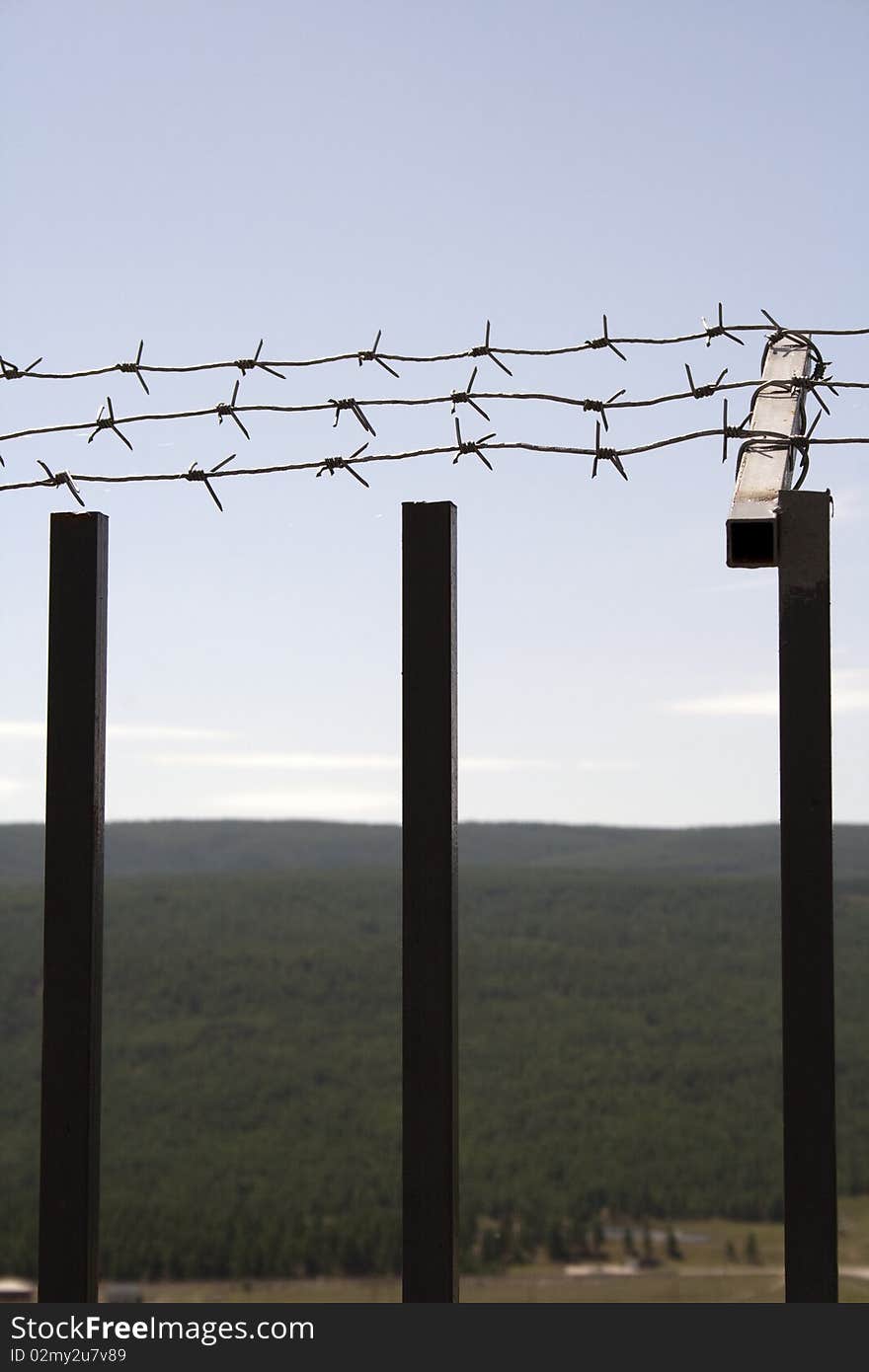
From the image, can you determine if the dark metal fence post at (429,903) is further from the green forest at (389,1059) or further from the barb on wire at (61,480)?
the green forest at (389,1059)

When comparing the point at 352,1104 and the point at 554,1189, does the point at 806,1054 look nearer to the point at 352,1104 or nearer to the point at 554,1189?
the point at 554,1189

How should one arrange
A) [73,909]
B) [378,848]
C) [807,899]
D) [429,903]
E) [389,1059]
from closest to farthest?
1. [807,899]
2. [429,903]
3. [73,909]
4. [389,1059]
5. [378,848]

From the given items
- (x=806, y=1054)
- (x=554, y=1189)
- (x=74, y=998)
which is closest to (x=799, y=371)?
(x=806, y=1054)

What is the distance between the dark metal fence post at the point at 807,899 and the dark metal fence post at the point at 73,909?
983 millimetres

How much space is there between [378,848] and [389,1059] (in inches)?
655

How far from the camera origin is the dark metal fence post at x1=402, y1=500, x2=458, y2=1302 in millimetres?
1744

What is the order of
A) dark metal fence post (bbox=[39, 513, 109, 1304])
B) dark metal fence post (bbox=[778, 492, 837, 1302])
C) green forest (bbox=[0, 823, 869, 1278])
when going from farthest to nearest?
green forest (bbox=[0, 823, 869, 1278]) → dark metal fence post (bbox=[39, 513, 109, 1304]) → dark metal fence post (bbox=[778, 492, 837, 1302])

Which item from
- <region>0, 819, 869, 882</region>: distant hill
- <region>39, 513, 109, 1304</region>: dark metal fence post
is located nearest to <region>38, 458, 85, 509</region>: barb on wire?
<region>39, 513, 109, 1304</region>: dark metal fence post

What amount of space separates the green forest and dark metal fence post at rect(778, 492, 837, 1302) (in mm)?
35258

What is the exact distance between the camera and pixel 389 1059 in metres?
44.7

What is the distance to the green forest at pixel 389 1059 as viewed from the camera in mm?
36656

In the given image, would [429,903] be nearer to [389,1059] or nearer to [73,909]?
[73,909]

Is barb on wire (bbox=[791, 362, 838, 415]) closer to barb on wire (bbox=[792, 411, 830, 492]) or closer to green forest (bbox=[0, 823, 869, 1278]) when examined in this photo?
barb on wire (bbox=[792, 411, 830, 492])

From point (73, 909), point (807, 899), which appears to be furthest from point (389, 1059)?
point (807, 899)
